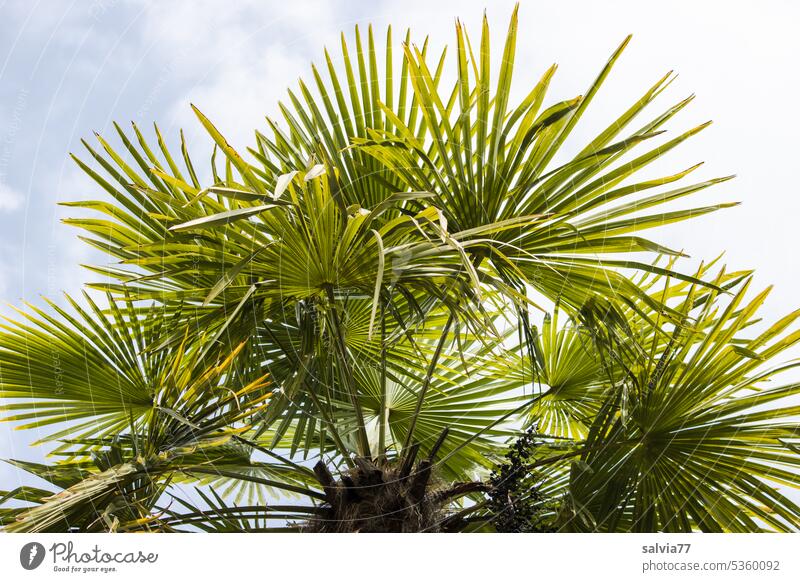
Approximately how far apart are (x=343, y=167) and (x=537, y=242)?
2.35ft

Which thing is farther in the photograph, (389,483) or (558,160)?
(558,160)

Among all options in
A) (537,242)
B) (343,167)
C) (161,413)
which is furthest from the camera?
(343,167)

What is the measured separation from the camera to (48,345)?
93.7 inches

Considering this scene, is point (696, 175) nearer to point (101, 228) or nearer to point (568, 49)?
point (568, 49)

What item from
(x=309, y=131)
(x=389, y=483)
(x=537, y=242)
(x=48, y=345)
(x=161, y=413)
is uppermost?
(x=309, y=131)

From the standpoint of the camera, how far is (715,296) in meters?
2.61
